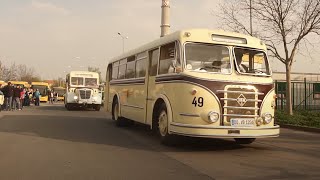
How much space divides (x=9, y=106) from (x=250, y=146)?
20.1 meters

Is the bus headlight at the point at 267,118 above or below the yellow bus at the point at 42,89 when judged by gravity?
below

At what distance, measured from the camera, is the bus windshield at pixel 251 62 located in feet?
34.2

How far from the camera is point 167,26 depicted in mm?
25969

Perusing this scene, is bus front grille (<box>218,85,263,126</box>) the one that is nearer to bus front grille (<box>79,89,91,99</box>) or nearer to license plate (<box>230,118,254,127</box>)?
license plate (<box>230,118,254,127</box>)

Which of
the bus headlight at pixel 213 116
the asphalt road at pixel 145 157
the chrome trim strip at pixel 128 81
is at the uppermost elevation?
the chrome trim strip at pixel 128 81

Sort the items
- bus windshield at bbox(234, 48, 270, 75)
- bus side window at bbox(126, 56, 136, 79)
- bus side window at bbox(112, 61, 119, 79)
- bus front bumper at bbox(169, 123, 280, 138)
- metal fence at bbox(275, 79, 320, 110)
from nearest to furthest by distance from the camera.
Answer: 1. bus front bumper at bbox(169, 123, 280, 138)
2. bus windshield at bbox(234, 48, 270, 75)
3. bus side window at bbox(126, 56, 136, 79)
4. bus side window at bbox(112, 61, 119, 79)
5. metal fence at bbox(275, 79, 320, 110)

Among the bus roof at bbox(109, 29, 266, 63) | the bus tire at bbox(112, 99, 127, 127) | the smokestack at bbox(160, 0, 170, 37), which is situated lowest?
the bus tire at bbox(112, 99, 127, 127)

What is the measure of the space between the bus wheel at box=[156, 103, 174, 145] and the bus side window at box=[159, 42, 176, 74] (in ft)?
3.08

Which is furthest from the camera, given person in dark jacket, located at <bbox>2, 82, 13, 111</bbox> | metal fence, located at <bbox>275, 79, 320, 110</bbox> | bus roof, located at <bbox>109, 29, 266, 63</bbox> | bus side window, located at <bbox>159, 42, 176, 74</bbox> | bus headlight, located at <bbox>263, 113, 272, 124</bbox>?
person in dark jacket, located at <bbox>2, 82, 13, 111</bbox>

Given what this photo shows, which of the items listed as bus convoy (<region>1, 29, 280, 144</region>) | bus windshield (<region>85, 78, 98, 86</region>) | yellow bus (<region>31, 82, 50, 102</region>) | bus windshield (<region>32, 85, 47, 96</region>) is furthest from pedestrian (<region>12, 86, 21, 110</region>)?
bus windshield (<region>32, 85, 47, 96</region>)

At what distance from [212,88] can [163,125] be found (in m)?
1.92

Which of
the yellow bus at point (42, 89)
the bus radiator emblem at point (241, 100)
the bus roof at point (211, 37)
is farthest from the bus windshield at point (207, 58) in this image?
the yellow bus at point (42, 89)

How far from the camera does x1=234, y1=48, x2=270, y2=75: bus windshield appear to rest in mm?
10435

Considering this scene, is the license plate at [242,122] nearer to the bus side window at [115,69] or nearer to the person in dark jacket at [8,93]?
the bus side window at [115,69]
